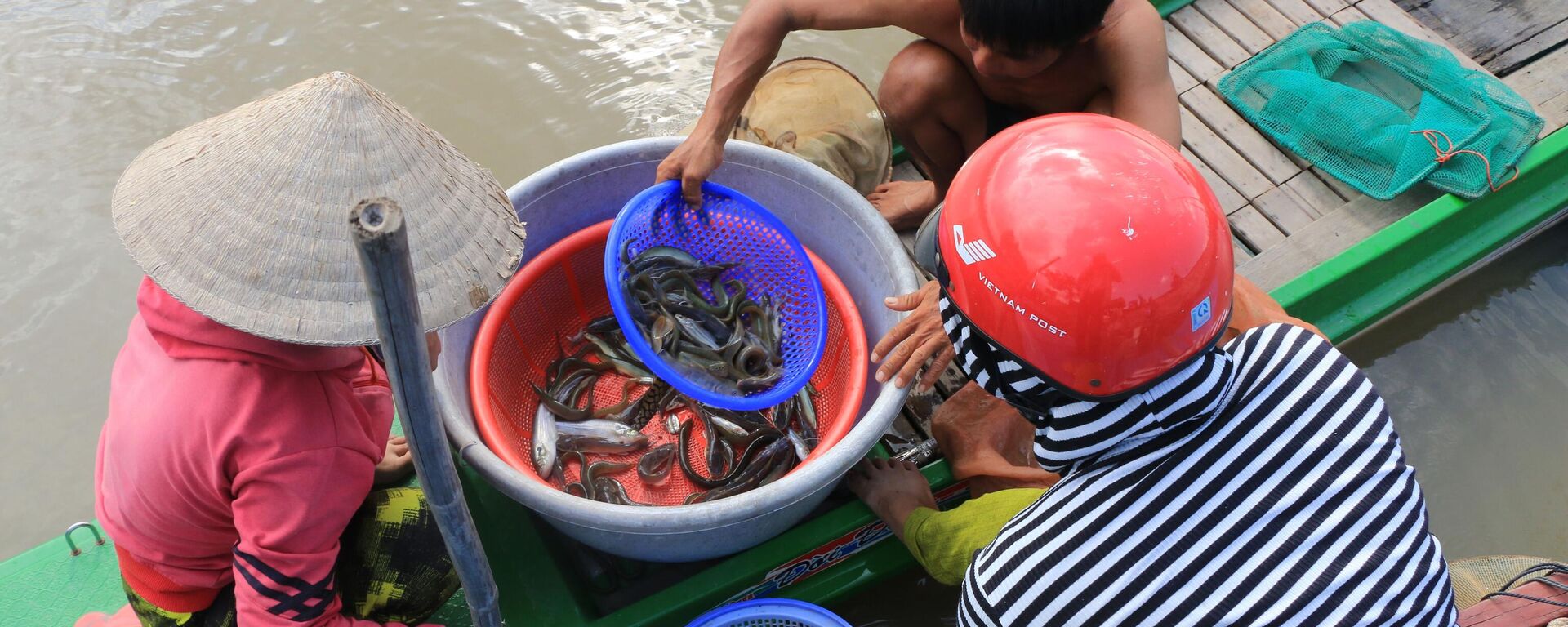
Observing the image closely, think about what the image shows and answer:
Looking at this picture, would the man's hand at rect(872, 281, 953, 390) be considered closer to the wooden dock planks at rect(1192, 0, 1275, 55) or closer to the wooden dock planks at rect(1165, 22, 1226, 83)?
the wooden dock planks at rect(1165, 22, 1226, 83)

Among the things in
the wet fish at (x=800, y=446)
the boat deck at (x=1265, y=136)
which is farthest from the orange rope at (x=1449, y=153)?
the wet fish at (x=800, y=446)

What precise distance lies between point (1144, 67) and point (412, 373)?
229 centimetres

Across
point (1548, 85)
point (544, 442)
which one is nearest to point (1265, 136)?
point (1548, 85)

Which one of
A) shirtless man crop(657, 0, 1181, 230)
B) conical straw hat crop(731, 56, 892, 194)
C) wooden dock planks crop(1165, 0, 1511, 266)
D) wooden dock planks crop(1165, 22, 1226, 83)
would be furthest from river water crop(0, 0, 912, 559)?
shirtless man crop(657, 0, 1181, 230)

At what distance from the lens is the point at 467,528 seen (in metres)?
1.65

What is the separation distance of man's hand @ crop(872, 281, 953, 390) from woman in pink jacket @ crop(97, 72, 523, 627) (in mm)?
1001

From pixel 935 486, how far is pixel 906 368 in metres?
0.62

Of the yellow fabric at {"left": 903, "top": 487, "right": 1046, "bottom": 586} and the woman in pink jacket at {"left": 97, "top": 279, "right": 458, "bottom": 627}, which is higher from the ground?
the woman in pink jacket at {"left": 97, "top": 279, "right": 458, "bottom": 627}

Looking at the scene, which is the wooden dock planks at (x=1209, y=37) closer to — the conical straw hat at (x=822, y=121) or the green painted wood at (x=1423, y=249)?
the green painted wood at (x=1423, y=249)

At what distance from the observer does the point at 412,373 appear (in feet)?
4.45

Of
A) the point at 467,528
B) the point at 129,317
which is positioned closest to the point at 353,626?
the point at 467,528

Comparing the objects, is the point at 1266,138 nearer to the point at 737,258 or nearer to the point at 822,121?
the point at 822,121

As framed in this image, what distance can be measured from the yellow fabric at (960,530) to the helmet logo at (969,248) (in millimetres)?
859

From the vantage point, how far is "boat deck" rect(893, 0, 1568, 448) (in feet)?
12.0
